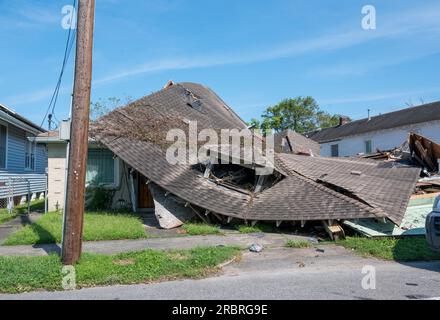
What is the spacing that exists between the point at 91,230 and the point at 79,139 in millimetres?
3965

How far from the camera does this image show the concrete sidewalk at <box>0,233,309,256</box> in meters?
8.79

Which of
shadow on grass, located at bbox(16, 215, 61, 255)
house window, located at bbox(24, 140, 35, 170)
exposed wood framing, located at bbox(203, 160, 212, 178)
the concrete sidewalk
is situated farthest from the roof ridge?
house window, located at bbox(24, 140, 35, 170)

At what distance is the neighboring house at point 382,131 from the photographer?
107 feet

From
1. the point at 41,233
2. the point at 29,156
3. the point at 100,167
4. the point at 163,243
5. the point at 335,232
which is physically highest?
the point at 29,156

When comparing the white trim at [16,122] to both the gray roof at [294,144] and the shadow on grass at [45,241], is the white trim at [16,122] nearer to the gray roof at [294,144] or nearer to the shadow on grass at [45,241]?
the shadow on grass at [45,241]

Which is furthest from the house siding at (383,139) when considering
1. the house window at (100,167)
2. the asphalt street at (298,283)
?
the asphalt street at (298,283)

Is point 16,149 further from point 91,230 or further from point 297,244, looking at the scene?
point 297,244

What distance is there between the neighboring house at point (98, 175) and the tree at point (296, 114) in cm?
4872

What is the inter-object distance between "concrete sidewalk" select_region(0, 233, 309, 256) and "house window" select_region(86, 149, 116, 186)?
604 cm

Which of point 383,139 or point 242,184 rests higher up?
point 383,139

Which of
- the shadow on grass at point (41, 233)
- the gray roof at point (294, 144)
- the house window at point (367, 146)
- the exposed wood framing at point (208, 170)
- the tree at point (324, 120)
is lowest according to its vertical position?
the shadow on grass at point (41, 233)

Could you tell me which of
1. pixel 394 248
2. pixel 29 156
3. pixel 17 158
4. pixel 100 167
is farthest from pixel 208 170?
pixel 29 156

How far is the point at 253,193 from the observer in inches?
481
